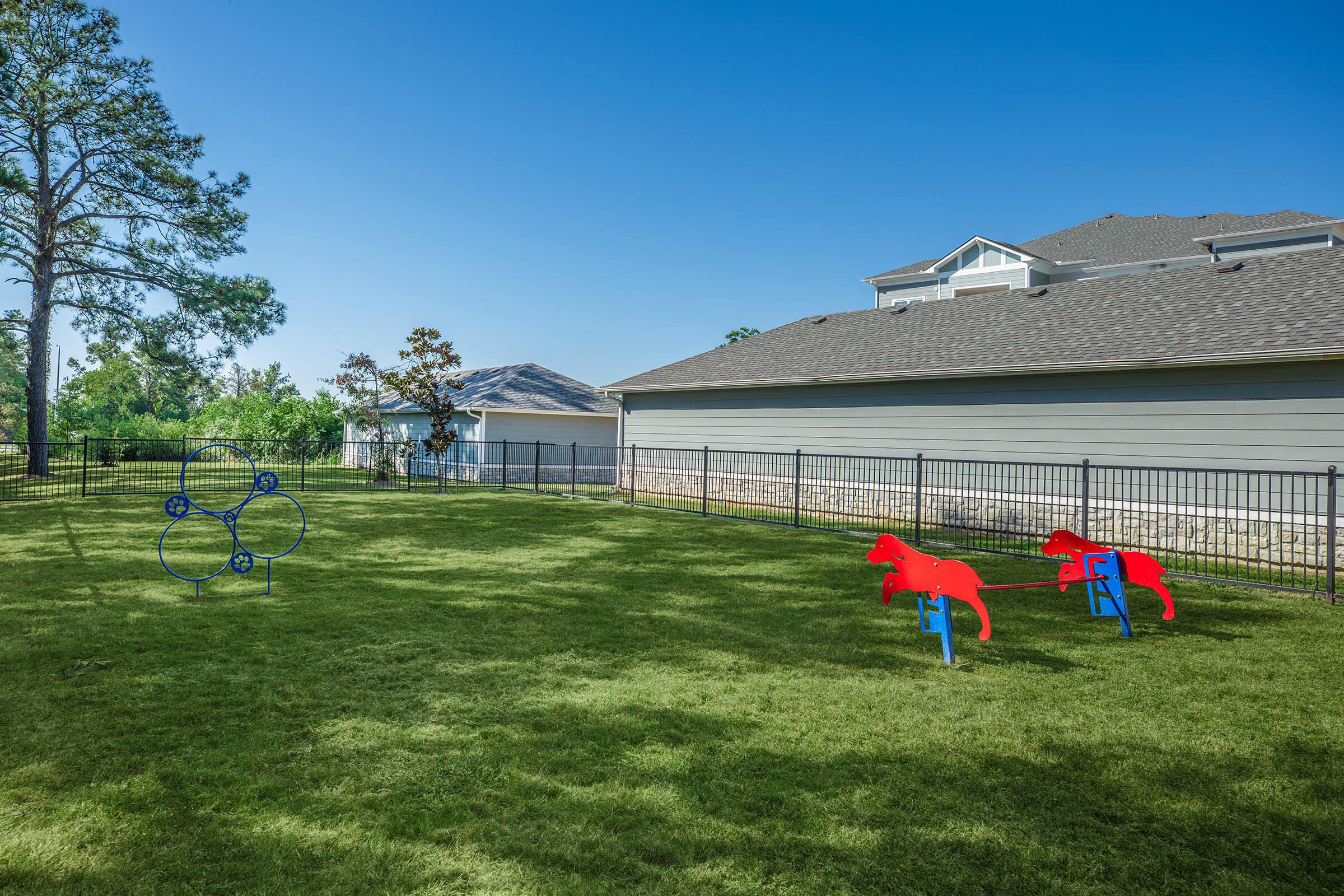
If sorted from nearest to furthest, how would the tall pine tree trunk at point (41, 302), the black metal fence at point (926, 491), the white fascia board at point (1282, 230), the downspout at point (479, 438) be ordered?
the black metal fence at point (926, 491) < the white fascia board at point (1282, 230) < the tall pine tree trunk at point (41, 302) < the downspout at point (479, 438)

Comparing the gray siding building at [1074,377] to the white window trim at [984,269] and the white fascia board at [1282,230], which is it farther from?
the white window trim at [984,269]

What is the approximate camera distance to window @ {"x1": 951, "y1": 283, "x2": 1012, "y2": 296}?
84.8 ft

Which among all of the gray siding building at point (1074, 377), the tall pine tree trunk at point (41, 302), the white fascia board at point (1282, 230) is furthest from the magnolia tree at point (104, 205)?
the white fascia board at point (1282, 230)

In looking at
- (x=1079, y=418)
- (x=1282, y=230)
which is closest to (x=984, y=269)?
(x=1282, y=230)

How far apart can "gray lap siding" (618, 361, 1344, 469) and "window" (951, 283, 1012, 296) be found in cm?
1108

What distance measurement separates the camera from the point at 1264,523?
10.9 m

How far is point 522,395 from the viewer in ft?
96.1

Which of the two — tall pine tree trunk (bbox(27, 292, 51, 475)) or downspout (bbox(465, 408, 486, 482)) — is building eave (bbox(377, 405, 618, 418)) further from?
tall pine tree trunk (bbox(27, 292, 51, 475))

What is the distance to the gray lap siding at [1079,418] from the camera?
36.0ft

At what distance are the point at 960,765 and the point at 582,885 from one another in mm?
2141

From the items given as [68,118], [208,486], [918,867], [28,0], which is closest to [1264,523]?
[918,867]

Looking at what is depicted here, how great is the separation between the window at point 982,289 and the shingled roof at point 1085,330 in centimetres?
660

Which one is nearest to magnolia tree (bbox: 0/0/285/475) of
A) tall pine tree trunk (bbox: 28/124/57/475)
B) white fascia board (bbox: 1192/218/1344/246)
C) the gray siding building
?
tall pine tree trunk (bbox: 28/124/57/475)

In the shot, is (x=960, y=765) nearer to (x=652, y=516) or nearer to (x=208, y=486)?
(x=652, y=516)
